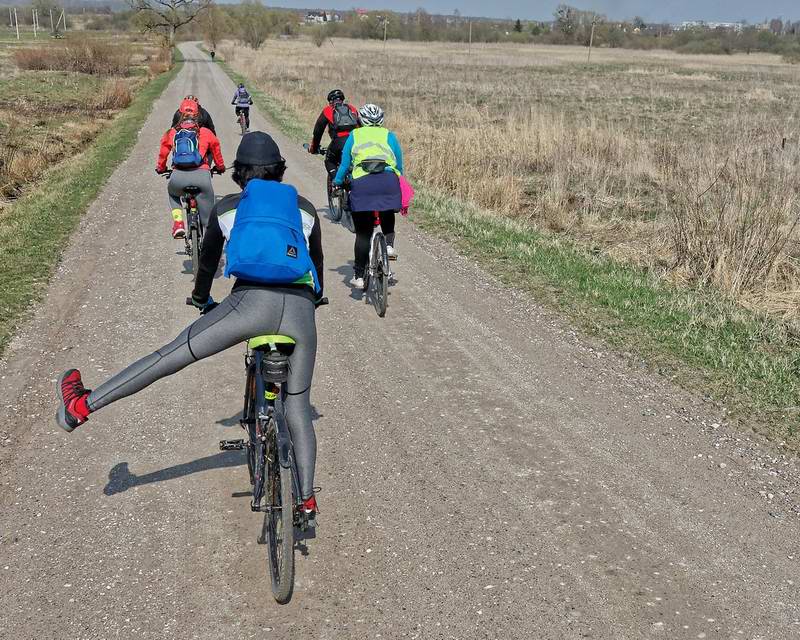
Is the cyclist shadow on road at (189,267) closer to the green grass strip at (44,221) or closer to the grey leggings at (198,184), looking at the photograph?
the grey leggings at (198,184)

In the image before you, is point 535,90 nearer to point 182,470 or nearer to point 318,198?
point 318,198

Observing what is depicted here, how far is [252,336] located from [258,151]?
0.89m

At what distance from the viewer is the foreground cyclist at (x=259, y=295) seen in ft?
11.1

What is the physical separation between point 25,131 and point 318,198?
14556 millimetres

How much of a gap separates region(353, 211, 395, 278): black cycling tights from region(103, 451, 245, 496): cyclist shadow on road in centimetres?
362

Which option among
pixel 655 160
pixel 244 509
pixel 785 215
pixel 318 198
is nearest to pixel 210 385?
pixel 244 509

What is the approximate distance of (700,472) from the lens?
482 cm

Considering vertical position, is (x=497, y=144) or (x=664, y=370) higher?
(x=497, y=144)

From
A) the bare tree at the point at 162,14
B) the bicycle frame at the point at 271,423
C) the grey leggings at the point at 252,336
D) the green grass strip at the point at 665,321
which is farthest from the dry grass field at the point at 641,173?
the bare tree at the point at 162,14

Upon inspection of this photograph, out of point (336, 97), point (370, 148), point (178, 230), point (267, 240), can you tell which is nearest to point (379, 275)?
point (370, 148)

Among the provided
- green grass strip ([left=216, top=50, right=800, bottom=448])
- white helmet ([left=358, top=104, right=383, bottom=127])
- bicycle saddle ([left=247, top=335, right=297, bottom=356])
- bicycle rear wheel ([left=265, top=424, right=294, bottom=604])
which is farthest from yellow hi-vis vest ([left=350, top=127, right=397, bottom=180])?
bicycle rear wheel ([left=265, top=424, right=294, bottom=604])

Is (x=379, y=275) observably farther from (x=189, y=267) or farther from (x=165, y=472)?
(x=165, y=472)

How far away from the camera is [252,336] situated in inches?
138

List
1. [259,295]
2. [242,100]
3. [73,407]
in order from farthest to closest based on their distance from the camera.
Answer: [242,100]
[73,407]
[259,295]
